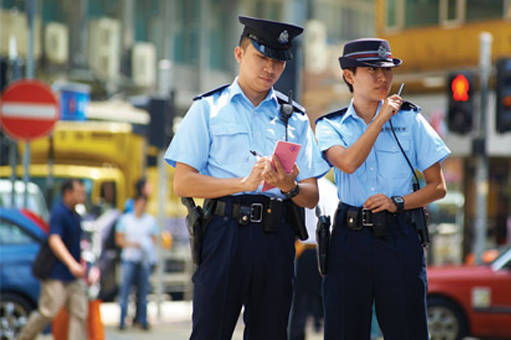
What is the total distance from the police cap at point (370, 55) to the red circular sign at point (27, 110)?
7.26m

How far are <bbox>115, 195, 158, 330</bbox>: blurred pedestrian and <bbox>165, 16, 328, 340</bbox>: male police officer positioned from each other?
29.8 ft

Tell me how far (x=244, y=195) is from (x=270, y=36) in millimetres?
682

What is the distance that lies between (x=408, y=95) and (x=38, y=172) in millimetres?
9923

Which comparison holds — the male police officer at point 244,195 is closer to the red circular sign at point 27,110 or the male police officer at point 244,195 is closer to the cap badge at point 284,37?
the cap badge at point 284,37

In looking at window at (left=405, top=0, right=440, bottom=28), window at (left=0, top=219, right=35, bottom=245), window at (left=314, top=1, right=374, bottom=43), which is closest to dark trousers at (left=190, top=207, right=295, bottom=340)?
window at (left=0, top=219, right=35, bottom=245)

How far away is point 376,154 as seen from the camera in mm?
4875

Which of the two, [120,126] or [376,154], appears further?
[120,126]

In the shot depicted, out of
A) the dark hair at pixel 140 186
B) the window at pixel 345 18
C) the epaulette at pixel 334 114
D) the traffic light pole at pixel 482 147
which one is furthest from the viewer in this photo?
the window at pixel 345 18

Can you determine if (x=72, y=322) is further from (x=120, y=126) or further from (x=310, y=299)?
(x=120, y=126)

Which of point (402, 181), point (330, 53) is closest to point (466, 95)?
point (402, 181)

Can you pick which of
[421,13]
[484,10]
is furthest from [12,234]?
[421,13]

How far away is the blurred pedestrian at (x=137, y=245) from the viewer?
1367 cm


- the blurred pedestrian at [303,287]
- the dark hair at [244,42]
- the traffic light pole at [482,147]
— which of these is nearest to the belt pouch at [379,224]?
the dark hair at [244,42]

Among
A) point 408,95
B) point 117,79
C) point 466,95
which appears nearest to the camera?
point 466,95
